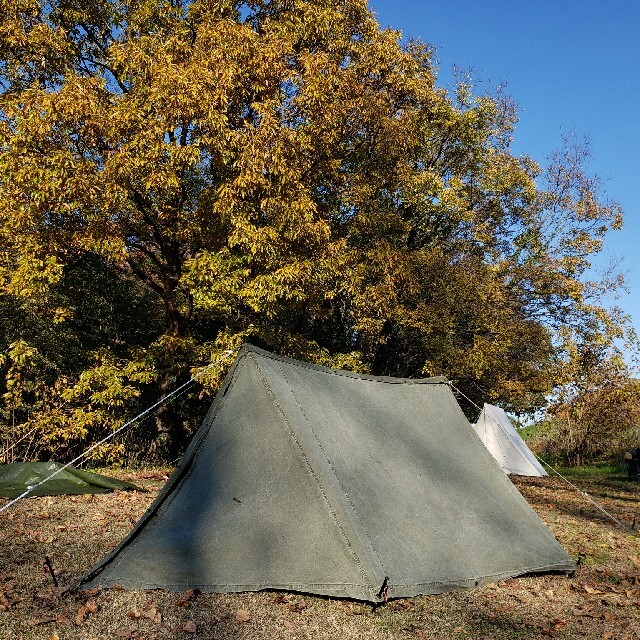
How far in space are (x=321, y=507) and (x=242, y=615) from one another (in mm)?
901

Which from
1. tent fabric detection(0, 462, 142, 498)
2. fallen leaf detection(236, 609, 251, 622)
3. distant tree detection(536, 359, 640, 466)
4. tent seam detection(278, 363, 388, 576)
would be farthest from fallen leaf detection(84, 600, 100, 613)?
distant tree detection(536, 359, 640, 466)

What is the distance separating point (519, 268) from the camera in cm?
1917

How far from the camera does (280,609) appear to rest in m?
4.67

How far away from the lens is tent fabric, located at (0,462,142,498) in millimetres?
8617

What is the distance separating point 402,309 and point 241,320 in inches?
172

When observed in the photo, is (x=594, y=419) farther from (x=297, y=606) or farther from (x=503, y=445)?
(x=297, y=606)

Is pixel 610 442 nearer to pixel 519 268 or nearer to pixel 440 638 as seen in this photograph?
pixel 519 268

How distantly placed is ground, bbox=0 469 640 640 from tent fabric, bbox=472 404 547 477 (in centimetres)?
817

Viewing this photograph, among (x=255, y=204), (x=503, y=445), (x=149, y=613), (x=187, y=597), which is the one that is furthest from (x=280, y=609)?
(x=503, y=445)

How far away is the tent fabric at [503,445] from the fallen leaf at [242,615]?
1088cm

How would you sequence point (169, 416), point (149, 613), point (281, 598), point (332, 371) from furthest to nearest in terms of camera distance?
point (169, 416) < point (332, 371) < point (281, 598) < point (149, 613)

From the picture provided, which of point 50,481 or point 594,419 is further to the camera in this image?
point 594,419

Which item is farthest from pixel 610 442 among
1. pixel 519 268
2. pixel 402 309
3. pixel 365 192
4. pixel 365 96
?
pixel 365 96

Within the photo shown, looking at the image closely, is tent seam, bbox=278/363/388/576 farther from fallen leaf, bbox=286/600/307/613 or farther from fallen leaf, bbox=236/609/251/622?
fallen leaf, bbox=236/609/251/622
